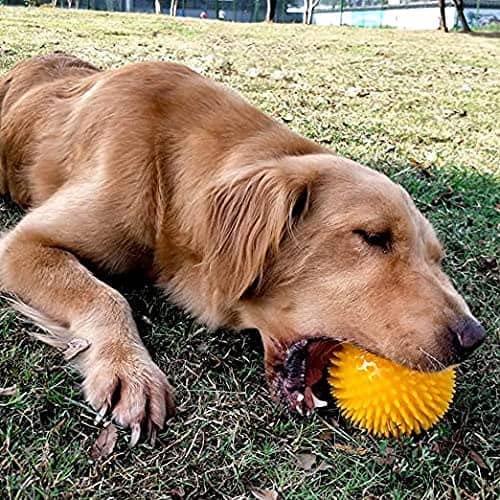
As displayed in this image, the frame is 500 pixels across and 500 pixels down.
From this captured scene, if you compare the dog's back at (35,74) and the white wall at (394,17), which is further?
the white wall at (394,17)

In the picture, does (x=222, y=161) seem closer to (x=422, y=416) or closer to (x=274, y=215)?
(x=274, y=215)

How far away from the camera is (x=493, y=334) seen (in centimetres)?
297

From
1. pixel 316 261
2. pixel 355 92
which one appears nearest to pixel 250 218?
pixel 316 261

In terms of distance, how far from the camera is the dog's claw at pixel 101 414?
2125 mm

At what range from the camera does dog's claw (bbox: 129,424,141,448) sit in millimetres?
2047

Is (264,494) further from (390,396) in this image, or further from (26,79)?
(26,79)

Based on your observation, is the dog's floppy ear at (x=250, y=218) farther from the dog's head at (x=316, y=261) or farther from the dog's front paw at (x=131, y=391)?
the dog's front paw at (x=131, y=391)

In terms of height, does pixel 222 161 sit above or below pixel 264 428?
above

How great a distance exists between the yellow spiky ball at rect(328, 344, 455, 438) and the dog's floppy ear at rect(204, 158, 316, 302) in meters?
0.47

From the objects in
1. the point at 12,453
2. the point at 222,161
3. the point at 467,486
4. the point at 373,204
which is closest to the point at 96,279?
the point at 222,161

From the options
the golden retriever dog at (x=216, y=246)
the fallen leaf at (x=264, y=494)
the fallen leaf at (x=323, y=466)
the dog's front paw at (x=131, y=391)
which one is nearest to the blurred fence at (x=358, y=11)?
the golden retriever dog at (x=216, y=246)

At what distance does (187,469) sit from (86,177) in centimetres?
136

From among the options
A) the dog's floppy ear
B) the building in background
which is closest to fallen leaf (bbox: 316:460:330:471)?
the dog's floppy ear

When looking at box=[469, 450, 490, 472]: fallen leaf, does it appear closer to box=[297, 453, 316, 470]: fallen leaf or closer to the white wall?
box=[297, 453, 316, 470]: fallen leaf
